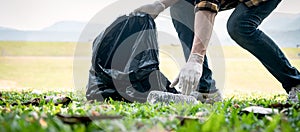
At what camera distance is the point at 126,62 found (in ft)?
8.56

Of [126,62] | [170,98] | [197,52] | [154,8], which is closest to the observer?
[170,98]

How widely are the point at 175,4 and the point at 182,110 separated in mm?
1387

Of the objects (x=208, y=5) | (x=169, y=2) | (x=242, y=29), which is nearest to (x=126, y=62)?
(x=169, y=2)

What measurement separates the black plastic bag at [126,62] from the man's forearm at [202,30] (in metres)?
0.41

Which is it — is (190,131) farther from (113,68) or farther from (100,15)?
(100,15)

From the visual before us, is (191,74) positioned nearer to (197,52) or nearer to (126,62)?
(197,52)

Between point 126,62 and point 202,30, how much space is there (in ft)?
2.01

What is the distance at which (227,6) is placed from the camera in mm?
2578

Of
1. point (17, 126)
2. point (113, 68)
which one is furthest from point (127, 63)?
point (17, 126)

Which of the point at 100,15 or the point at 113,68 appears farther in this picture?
the point at 100,15

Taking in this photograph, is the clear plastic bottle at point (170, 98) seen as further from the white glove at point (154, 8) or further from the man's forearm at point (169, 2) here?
the man's forearm at point (169, 2)

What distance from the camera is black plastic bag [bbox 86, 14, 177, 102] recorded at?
8.29 ft

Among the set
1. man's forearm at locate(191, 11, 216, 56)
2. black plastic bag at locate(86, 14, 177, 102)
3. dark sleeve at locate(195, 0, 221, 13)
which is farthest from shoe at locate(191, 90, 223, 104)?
dark sleeve at locate(195, 0, 221, 13)

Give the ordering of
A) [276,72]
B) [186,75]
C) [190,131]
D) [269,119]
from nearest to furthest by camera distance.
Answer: [190,131] → [269,119] → [186,75] → [276,72]
